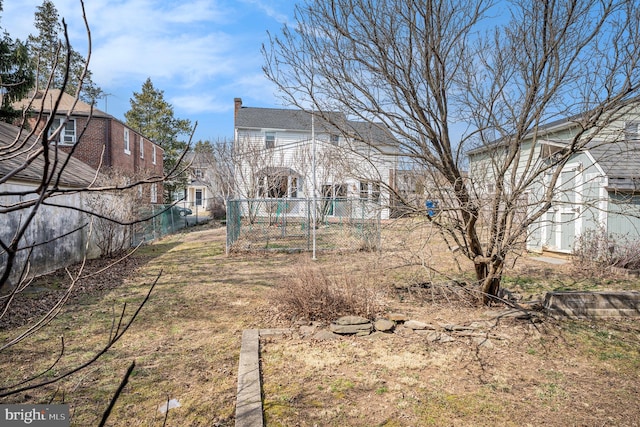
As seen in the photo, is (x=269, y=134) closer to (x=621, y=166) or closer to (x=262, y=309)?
(x=621, y=166)

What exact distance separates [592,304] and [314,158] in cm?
793

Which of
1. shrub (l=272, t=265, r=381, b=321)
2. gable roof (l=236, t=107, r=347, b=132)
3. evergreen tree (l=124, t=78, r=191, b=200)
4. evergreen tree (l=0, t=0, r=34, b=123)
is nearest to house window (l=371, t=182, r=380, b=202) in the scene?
shrub (l=272, t=265, r=381, b=321)

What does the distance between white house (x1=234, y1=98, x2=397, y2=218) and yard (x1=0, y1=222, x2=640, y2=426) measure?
3.90 ft

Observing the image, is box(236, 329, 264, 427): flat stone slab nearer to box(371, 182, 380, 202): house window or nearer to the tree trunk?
box(371, 182, 380, 202): house window

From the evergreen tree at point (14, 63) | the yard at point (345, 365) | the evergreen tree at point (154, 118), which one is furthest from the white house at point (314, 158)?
the evergreen tree at point (154, 118)

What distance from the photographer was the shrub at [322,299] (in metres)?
5.81

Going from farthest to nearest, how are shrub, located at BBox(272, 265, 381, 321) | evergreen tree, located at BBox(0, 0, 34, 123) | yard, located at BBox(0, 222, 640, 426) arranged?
1. evergreen tree, located at BBox(0, 0, 34, 123)
2. shrub, located at BBox(272, 265, 381, 321)
3. yard, located at BBox(0, 222, 640, 426)

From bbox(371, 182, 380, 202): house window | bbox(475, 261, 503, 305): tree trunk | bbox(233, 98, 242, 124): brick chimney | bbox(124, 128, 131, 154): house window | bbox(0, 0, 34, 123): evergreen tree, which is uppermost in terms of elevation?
bbox(233, 98, 242, 124): brick chimney

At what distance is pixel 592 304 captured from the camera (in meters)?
6.10

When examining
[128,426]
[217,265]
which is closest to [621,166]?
[217,265]

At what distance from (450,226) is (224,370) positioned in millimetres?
3836

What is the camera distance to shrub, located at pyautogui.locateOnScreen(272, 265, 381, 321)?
5812 mm

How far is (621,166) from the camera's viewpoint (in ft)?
35.6

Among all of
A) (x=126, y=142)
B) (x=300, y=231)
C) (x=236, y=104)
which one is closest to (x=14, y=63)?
(x=126, y=142)
